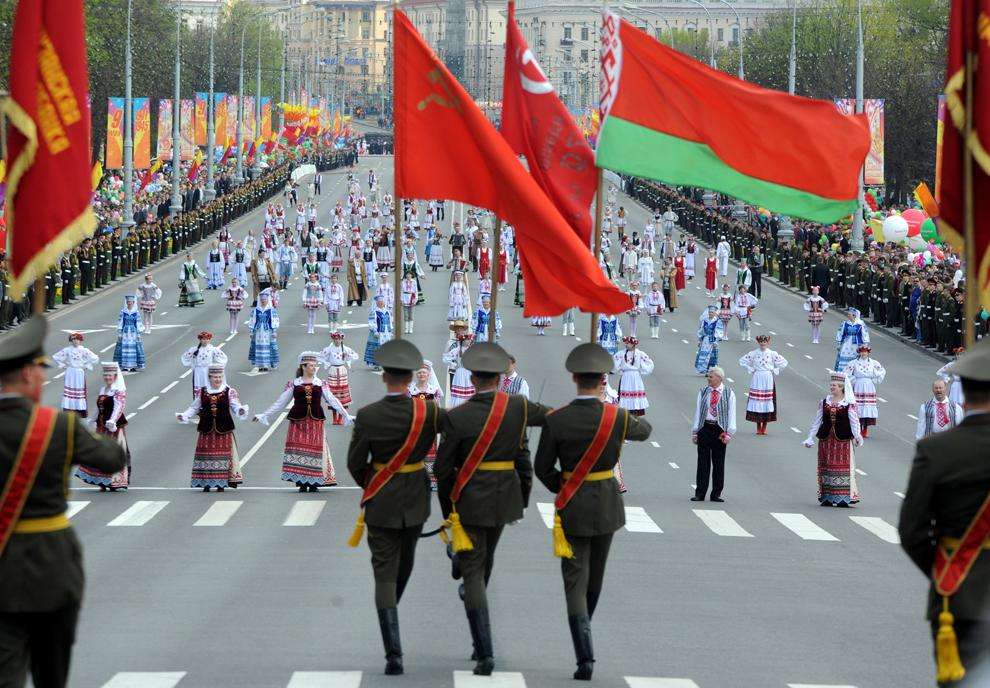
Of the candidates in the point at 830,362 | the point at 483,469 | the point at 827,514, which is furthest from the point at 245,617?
the point at 830,362

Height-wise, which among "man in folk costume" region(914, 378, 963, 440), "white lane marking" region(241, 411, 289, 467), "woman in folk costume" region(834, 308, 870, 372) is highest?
"man in folk costume" region(914, 378, 963, 440)

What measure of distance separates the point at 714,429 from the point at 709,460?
1.42 ft

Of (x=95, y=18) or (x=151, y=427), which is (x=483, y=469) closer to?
(x=151, y=427)

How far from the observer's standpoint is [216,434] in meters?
24.4

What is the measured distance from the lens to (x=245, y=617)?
14391 millimetres

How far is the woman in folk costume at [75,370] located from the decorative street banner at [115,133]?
109 ft

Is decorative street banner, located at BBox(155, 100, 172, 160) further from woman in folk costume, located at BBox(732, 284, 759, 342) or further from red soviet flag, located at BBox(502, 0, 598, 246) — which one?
red soviet flag, located at BBox(502, 0, 598, 246)

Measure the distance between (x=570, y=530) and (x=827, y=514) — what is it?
1223cm

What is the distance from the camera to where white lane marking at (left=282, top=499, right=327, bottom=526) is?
21625 mm

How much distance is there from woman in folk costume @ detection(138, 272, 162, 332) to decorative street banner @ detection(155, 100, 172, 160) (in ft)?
89.3

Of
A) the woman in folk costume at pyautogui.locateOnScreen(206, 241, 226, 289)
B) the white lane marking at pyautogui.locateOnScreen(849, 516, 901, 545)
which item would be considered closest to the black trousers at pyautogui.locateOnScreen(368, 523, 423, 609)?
the white lane marking at pyautogui.locateOnScreen(849, 516, 901, 545)

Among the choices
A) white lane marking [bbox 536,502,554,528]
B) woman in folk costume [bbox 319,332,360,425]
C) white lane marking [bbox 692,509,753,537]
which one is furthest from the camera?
woman in folk costume [bbox 319,332,360,425]

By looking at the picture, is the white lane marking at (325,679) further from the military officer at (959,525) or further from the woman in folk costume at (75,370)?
the woman in folk costume at (75,370)

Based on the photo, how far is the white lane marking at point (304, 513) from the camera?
21.6 meters
